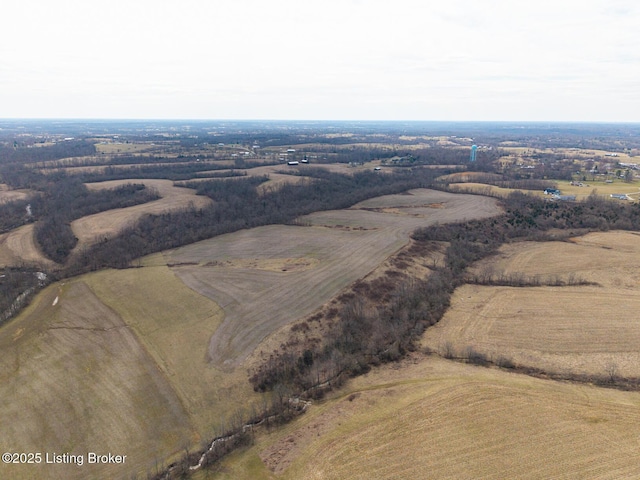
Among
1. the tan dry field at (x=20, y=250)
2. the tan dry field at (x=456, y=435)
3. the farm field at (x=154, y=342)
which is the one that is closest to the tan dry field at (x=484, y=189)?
the farm field at (x=154, y=342)

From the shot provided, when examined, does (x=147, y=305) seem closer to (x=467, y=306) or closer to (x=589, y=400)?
(x=467, y=306)

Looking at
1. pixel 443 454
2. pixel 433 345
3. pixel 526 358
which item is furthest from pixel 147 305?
pixel 526 358

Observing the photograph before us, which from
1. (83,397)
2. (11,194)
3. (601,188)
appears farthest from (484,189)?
(11,194)

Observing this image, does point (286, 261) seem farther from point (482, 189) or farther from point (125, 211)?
point (482, 189)

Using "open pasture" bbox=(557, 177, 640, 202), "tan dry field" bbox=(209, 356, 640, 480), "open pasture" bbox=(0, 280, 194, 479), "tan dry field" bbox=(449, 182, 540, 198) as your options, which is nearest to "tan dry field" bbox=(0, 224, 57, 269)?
"open pasture" bbox=(0, 280, 194, 479)

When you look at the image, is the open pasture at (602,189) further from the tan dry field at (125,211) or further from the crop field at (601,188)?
the tan dry field at (125,211)

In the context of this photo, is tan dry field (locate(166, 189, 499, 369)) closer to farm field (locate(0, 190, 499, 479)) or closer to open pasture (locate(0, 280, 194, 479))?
farm field (locate(0, 190, 499, 479))
